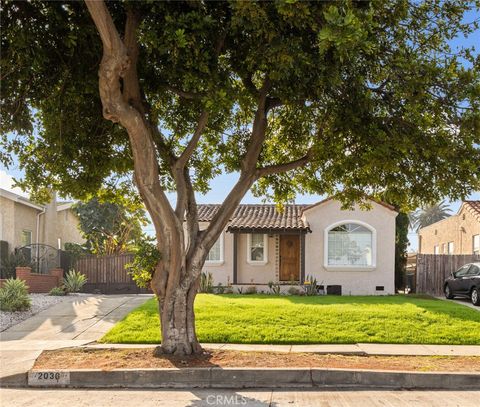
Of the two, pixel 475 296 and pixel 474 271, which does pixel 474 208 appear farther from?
pixel 475 296

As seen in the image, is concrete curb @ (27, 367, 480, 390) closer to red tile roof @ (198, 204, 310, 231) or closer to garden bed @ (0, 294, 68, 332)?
garden bed @ (0, 294, 68, 332)

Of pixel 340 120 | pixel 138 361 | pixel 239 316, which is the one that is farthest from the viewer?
pixel 239 316

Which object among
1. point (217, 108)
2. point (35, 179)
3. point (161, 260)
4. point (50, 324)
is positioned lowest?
point (50, 324)

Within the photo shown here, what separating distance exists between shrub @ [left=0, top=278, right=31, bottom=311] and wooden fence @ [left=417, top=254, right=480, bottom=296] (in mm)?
14385

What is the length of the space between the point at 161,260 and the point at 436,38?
5.72 meters

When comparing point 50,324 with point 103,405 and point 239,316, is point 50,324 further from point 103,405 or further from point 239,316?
point 103,405

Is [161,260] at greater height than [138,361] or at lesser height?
greater

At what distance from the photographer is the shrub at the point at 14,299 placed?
14383 millimetres

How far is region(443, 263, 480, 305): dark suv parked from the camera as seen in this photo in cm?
1803

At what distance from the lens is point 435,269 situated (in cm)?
2212

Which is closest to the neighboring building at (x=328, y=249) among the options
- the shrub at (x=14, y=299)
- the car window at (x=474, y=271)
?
the car window at (x=474, y=271)

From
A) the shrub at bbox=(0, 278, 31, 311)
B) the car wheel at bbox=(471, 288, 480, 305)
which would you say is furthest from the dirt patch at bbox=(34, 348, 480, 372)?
the car wheel at bbox=(471, 288, 480, 305)

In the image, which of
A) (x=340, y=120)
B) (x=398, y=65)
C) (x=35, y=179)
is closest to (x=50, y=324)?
(x=35, y=179)

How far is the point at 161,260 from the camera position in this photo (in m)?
9.52
